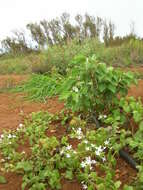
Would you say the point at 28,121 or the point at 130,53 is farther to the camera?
the point at 130,53

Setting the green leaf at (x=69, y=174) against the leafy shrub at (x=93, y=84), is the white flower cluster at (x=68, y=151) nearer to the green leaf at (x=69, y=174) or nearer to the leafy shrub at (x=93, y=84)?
the green leaf at (x=69, y=174)

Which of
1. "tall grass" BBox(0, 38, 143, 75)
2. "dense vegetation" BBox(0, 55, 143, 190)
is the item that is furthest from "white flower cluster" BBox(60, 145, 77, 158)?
"tall grass" BBox(0, 38, 143, 75)

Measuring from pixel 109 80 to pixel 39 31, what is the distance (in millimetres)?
10005

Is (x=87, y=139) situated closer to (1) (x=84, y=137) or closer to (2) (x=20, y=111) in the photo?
(1) (x=84, y=137)

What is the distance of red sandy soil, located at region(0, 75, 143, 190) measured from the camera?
7.02 feet

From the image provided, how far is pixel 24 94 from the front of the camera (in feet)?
17.1

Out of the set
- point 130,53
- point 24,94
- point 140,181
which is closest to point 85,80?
point 140,181

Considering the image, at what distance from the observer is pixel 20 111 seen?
4023 millimetres

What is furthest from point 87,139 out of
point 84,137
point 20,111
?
point 20,111

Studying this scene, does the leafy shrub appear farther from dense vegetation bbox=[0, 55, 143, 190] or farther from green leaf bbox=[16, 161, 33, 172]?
green leaf bbox=[16, 161, 33, 172]

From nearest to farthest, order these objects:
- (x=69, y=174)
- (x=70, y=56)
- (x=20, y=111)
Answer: (x=69, y=174)
(x=20, y=111)
(x=70, y=56)

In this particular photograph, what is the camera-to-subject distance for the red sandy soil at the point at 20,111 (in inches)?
84.2

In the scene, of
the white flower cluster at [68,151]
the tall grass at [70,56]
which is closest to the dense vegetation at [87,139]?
the white flower cluster at [68,151]

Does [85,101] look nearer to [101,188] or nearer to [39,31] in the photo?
[101,188]
